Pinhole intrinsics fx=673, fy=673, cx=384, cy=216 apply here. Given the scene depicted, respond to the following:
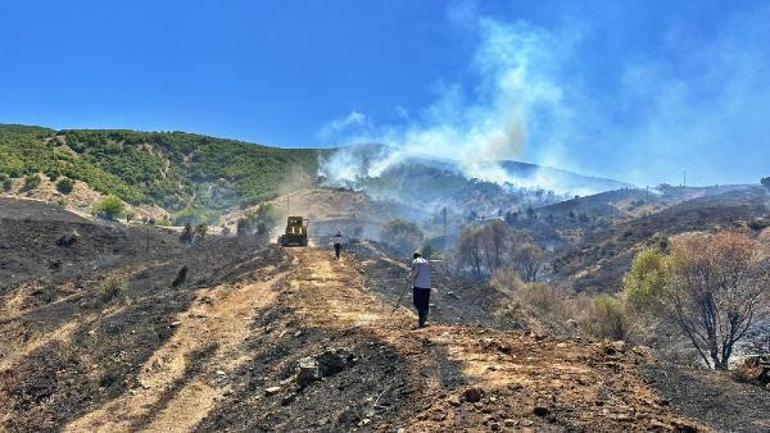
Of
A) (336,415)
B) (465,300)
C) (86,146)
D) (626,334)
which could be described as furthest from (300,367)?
(86,146)

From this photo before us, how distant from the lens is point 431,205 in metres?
183

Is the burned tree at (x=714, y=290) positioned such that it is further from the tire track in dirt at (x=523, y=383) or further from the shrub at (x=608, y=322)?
the tire track in dirt at (x=523, y=383)

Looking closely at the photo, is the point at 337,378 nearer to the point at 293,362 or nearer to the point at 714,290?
the point at 293,362

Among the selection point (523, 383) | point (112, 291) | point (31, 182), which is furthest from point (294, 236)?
point (31, 182)

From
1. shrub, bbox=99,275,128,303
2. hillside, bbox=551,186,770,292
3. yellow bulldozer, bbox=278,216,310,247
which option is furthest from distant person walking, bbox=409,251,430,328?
hillside, bbox=551,186,770,292

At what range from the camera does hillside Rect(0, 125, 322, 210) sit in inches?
3440

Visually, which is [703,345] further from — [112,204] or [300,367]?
[112,204]

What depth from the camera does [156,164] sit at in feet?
362

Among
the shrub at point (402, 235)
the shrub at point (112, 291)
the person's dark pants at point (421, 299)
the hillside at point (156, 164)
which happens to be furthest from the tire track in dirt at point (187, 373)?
the hillside at point (156, 164)

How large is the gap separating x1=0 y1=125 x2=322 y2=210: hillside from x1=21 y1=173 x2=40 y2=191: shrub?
265cm

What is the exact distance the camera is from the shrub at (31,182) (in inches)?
2815

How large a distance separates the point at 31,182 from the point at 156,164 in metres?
37.8

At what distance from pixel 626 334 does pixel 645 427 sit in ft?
84.5

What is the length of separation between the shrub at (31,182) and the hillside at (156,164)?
265 cm
